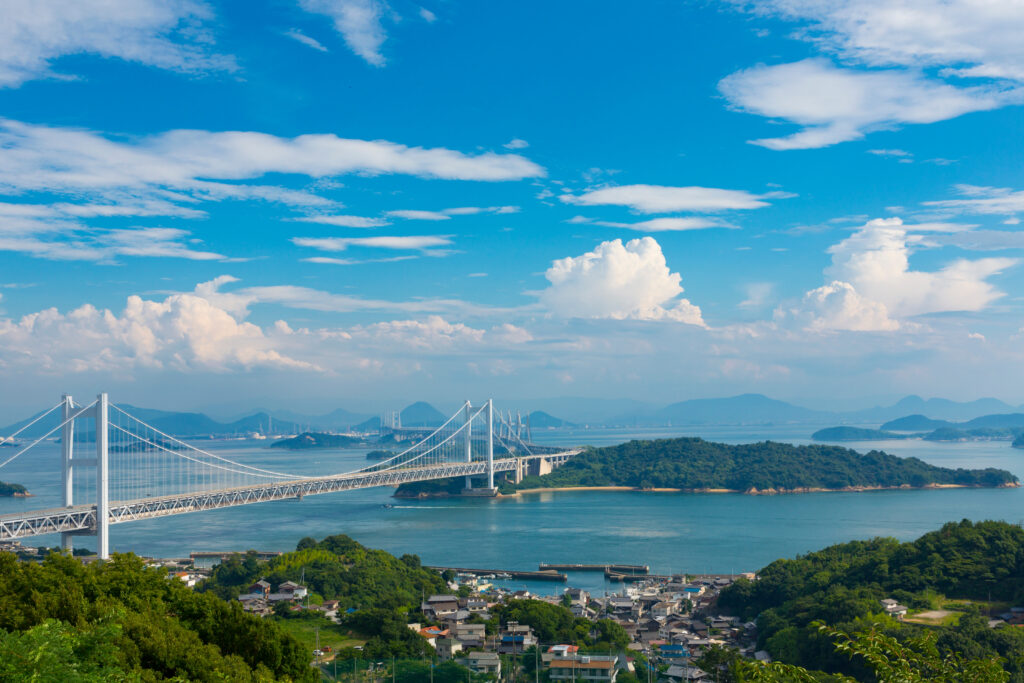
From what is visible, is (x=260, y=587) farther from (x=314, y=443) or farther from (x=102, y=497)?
(x=314, y=443)

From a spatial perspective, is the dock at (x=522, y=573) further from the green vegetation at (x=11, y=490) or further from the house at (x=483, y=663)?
the green vegetation at (x=11, y=490)

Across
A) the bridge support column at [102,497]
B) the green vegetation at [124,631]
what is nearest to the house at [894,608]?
the green vegetation at [124,631]

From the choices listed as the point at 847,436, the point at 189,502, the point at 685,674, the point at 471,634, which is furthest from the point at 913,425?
the point at 685,674

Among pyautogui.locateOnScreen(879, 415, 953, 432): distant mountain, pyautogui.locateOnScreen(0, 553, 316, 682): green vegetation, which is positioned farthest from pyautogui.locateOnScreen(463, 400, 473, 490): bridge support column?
pyautogui.locateOnScreen(879, 415, 953, 432): distant mountain

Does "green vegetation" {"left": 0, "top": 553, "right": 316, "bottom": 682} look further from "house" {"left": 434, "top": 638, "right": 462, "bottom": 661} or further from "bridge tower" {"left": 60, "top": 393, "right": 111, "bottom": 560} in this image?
"bridge tower" {"left": 60, "top": 393, "right": 111, "bottom": 560}

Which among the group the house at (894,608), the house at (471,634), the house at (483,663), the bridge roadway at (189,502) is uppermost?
the bridge roadway at (189,502)

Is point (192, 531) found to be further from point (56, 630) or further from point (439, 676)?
point (56, 630)
